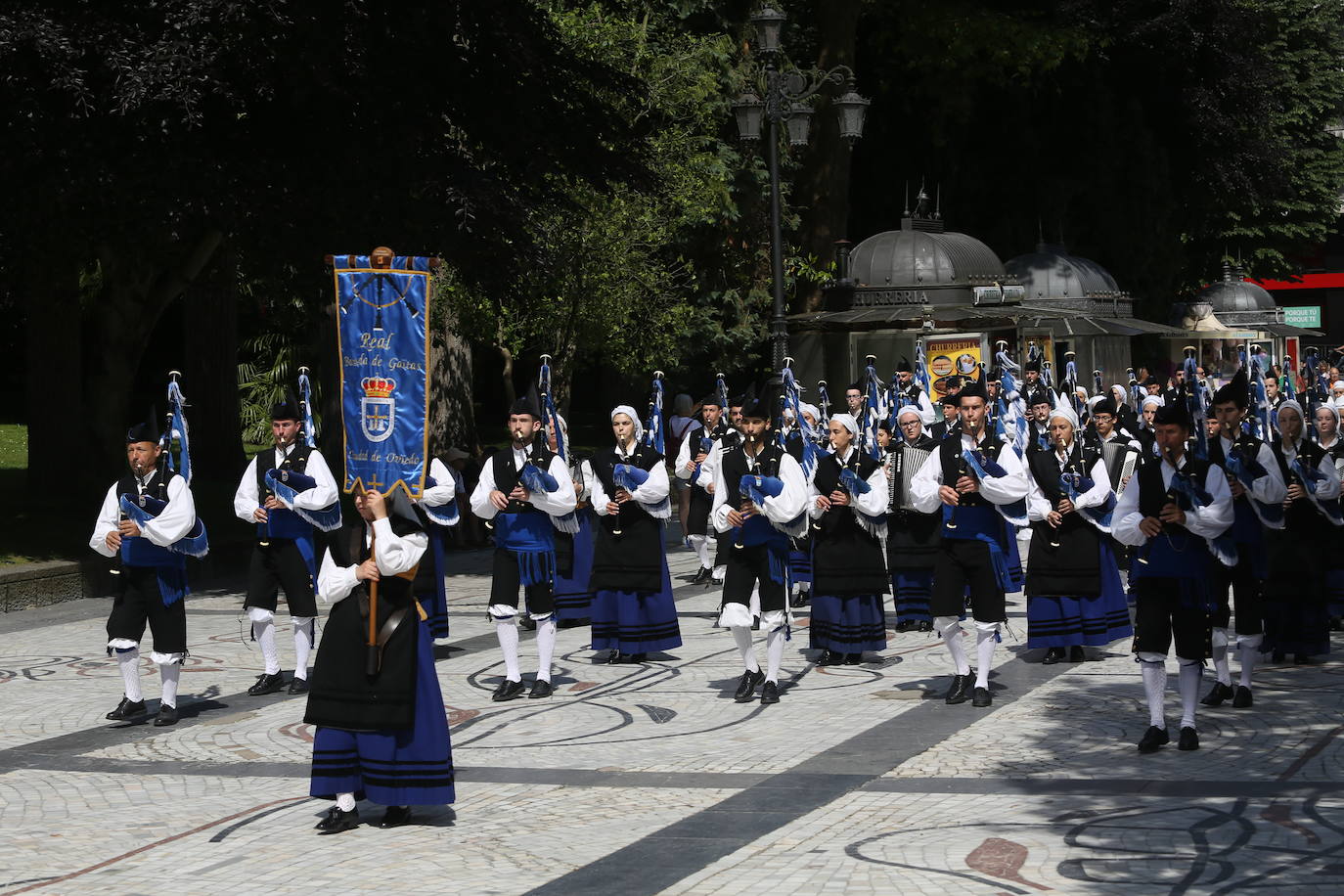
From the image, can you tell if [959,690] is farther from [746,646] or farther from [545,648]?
[545,648]

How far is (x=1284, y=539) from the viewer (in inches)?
484

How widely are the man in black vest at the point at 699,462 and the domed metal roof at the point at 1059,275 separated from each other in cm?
2133

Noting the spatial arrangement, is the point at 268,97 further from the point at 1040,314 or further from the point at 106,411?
the point at 1040,314

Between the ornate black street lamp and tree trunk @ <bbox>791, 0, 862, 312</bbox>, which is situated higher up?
tree trunk @ <bbox>791, 0, 862, 312</bbox>

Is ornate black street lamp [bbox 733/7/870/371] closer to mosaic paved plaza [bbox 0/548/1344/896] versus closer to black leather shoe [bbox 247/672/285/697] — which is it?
mosaic paved plaza [bbox 0/548/1344/896]

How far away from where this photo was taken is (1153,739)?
9.50 m

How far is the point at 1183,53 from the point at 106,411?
27232mm

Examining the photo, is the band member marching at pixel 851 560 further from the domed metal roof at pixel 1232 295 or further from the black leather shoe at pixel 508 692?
the domed metal roof at pixel 1232 295

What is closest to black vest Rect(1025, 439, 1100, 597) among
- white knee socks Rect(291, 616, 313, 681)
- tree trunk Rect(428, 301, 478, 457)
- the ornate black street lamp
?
white knee socks Rect(291, 616, 313, 681)

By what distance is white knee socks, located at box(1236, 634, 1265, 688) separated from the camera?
10820 mm

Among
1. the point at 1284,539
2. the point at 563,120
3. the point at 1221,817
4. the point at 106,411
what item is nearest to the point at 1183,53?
the point at 563,120

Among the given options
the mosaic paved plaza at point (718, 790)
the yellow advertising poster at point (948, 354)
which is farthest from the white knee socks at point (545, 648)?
the yellow advertising poster at point (948, 354)

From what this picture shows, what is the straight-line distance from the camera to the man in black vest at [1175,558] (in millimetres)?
9664

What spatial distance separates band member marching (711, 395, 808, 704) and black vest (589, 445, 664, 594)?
1.53 meters
